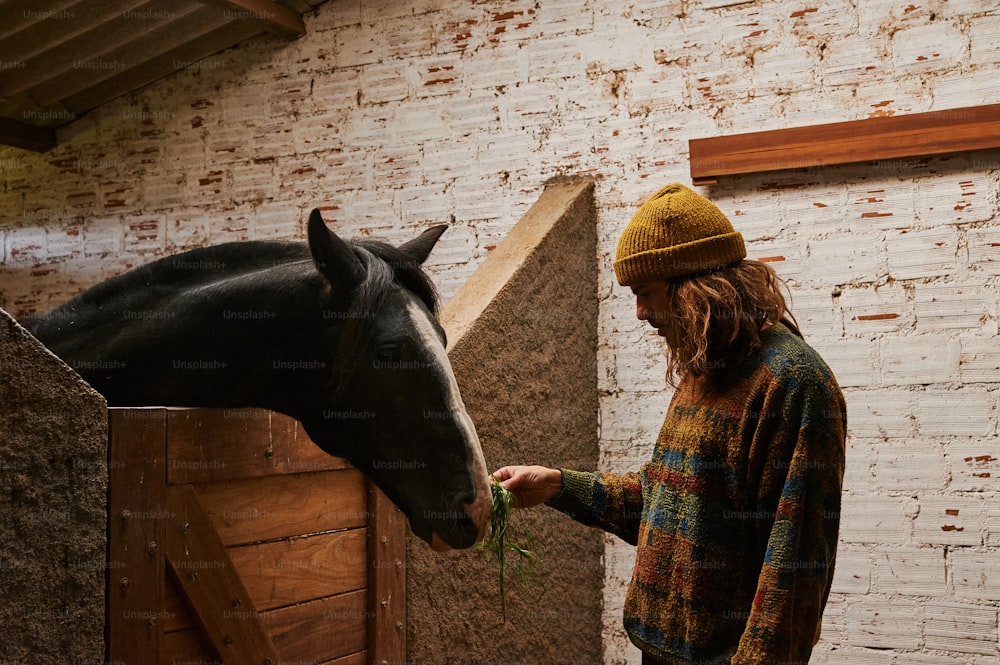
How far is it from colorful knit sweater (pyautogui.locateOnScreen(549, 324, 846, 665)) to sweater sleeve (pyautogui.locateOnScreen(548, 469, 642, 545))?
0.20m

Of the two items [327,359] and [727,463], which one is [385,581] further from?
[727,463]

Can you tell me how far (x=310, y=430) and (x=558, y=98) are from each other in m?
2.50

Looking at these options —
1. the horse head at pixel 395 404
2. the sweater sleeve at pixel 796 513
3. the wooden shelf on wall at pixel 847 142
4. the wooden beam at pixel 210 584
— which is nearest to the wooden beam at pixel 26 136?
the wooden shelf on wall at pixel 847 142

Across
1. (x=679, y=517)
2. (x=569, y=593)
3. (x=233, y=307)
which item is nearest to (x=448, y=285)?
(x=569, y=593)

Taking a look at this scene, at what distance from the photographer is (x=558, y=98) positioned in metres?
3.85

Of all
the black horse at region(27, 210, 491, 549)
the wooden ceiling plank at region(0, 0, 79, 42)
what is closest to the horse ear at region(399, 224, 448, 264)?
the black horse at region(27, 210, 491, 549)

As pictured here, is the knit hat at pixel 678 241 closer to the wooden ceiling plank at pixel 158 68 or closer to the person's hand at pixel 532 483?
the person's hand at pixel 532 483

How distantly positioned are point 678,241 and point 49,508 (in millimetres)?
1119

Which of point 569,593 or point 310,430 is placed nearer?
point 310,430

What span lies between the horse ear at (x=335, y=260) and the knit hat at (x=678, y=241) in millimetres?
530

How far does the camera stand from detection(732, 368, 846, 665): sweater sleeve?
4.38ft

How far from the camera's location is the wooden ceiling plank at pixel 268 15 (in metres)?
3.98

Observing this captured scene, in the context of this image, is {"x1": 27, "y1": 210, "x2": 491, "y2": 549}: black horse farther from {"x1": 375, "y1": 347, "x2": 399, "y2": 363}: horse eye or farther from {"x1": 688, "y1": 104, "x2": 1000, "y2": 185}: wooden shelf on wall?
{"x1": 688, "y1": 104, "x2": 1000, "y2": 185}: wooden shelf on wall

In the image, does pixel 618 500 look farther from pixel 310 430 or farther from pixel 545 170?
pixel 545 170
